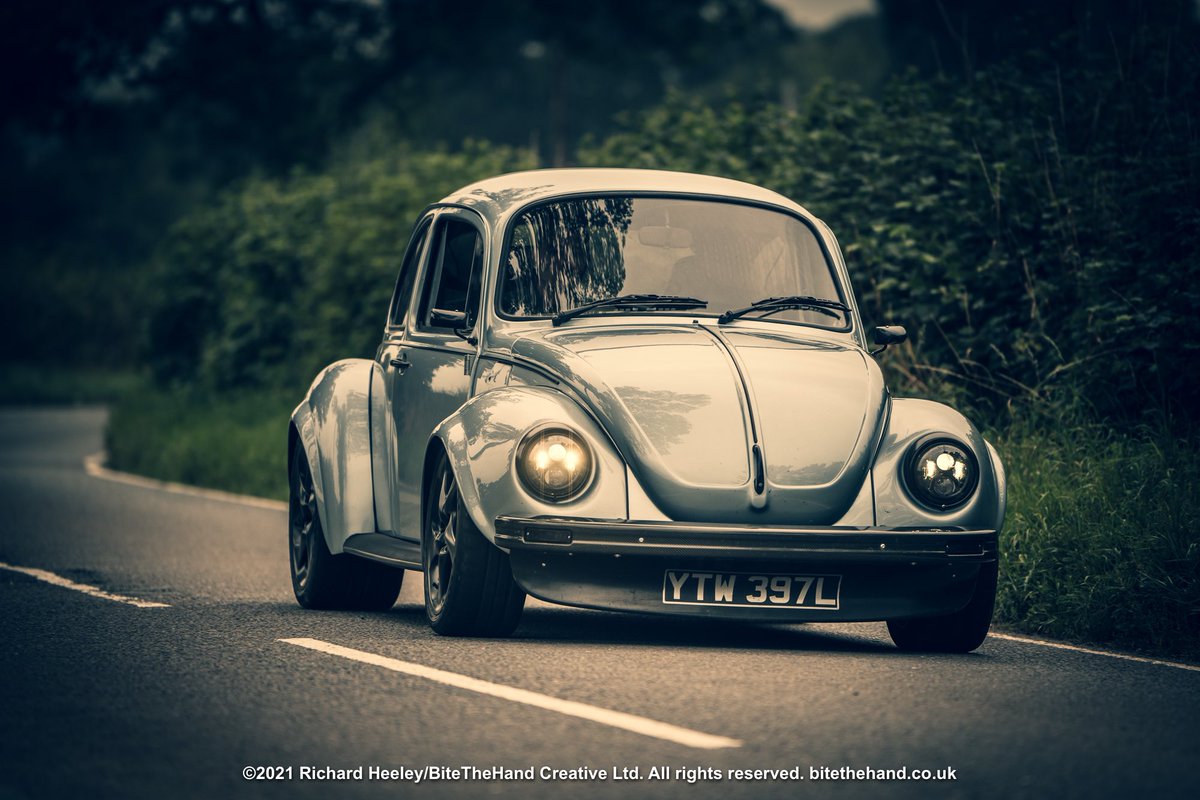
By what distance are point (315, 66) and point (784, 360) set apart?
27.2 meters

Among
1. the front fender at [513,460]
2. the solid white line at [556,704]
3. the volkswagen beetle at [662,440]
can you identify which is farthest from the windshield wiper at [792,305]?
the solid white line at [556,704]

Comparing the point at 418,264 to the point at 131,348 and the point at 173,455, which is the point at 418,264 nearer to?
the point at 173,455

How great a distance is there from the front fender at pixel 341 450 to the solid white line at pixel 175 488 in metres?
7.22

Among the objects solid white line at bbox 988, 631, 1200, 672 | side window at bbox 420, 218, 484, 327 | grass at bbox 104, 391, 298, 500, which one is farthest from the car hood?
grass at bbox 104, 391, 298, 500

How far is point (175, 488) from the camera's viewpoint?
1972 centimetres

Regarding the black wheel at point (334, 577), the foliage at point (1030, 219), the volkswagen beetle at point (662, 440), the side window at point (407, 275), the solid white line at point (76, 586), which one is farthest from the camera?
the foliage at point (1030, 219)

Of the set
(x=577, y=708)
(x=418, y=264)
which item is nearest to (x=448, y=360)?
(x=418, y=264)

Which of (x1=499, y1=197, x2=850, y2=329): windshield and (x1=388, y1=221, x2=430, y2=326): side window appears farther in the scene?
(x1=388, y1=221, x2=430, y2=326): side window

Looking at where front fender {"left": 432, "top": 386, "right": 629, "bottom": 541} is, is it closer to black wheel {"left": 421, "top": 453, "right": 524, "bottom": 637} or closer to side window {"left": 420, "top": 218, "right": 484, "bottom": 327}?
black wheel {"left": 421, "top": 453, "right": 524, "bottom": 637}

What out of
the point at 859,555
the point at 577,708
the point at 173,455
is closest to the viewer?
the point at 577,708

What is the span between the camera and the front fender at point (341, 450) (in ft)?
31.1

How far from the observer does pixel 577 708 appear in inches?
257

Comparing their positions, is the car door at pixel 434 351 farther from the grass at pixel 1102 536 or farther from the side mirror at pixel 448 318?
the grass at pixel 1102 536

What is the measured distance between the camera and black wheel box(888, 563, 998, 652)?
8141 millimetres
